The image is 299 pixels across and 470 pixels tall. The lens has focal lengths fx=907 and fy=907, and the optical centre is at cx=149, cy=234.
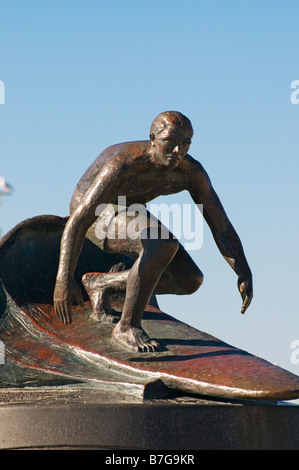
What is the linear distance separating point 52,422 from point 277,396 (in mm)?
1384

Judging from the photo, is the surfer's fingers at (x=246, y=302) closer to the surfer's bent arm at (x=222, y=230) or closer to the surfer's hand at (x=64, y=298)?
the surfer's bent arm at (x=222, y=230)

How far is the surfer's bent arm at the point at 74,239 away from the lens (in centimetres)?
646

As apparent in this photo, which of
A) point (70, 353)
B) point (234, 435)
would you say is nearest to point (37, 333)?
point (70, 353)

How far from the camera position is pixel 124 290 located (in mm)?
7051

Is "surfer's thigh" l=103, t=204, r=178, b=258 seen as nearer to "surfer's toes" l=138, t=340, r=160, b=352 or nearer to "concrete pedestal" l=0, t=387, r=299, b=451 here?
"surfer's toes" l=138, t=340, r=160, b=352

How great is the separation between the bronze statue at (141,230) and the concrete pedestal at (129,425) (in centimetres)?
97

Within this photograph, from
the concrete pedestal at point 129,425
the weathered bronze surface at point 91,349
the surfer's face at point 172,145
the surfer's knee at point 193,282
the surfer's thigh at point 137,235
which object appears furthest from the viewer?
the surfer's knee at point 193,282

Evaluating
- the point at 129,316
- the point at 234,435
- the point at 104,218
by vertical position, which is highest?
the point at 104,218

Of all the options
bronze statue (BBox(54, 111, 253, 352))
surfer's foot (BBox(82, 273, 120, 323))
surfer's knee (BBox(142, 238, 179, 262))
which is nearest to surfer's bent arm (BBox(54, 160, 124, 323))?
bronze statue (BBox(54, 111, 253, 352))

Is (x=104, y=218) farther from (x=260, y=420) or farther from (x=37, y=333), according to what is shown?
(x=260, y=420)

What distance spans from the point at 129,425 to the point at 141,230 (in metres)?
1.73

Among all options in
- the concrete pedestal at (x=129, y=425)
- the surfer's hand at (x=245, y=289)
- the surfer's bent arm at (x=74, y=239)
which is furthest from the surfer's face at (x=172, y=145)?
the concrete pedestal at (x=129, y=425)

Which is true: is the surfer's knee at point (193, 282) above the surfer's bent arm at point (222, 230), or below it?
below

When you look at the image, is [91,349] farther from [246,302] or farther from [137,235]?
[246,302]
